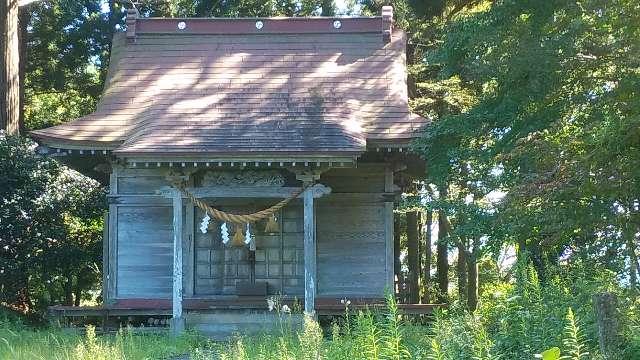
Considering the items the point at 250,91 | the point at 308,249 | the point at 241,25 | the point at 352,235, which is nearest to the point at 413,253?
the point at 352,235

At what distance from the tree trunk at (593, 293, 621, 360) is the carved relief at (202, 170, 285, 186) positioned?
30.0ft

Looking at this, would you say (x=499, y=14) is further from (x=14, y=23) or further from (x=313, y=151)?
(x=14, y=23)

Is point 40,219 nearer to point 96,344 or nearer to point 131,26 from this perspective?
point 131,26

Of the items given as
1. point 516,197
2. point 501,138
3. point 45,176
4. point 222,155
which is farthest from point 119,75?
point 516,197

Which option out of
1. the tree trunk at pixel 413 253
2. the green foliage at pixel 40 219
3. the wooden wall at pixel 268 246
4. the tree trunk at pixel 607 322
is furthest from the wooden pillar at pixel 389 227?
the tree trunk at pixel 607 322

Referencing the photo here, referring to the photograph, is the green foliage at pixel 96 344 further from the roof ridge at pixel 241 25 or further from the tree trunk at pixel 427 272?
the tree trunk at pixel 427 272

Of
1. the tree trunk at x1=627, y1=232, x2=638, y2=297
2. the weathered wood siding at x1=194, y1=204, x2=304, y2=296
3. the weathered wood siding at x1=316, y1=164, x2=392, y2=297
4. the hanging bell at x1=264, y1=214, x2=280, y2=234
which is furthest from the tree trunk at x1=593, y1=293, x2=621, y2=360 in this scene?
the weathered wood siding at x1=194, y1=204, x2=304, y2=296

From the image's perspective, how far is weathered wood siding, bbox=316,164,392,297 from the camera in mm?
15250

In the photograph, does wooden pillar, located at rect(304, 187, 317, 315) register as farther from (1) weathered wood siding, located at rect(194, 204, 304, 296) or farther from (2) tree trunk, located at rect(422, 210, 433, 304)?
(2) tree trunk, located at rect(422, 210, 433, 304)

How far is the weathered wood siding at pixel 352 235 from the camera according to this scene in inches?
600

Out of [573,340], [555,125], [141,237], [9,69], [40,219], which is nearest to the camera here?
[573,340]

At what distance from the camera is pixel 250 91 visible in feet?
52.6

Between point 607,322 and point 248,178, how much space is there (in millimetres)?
9404

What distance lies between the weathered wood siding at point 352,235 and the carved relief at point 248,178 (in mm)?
1423
